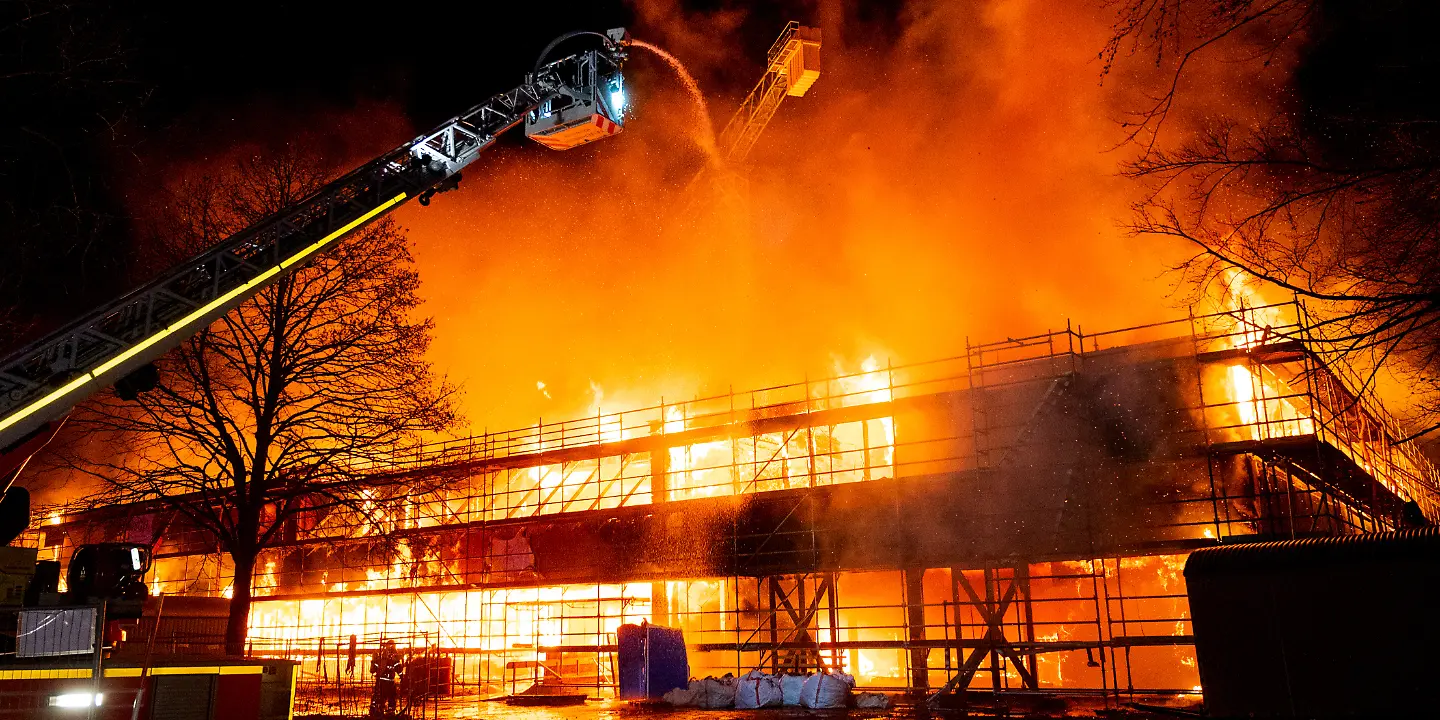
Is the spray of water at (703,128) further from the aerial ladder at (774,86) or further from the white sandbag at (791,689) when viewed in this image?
the white sandbag at (791,689)

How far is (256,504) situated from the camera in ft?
63.0

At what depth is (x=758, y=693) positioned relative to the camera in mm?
19234

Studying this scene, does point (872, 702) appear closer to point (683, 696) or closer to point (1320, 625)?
point (683, 696)

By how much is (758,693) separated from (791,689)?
0.65m

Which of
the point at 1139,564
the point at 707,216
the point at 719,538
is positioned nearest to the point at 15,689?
the point at 719,538

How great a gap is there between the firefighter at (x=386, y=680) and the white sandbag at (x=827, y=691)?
8.24 meters

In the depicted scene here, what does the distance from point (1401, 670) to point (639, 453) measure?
67.0 feet

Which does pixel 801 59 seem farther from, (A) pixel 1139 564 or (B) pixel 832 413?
(A) pixel 1139 564

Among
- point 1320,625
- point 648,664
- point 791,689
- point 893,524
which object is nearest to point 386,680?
point 648,664

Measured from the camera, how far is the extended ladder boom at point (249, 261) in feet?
36.3

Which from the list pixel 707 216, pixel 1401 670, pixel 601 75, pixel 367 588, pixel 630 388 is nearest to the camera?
pixel 1401 670

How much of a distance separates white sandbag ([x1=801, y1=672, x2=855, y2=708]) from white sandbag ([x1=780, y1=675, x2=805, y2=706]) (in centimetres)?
29

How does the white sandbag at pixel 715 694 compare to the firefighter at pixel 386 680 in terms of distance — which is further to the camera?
the firefighter at pixel 386 680

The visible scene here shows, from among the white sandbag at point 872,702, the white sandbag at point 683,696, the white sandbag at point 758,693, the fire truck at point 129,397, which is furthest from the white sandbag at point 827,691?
the fire truck at point 129,397
